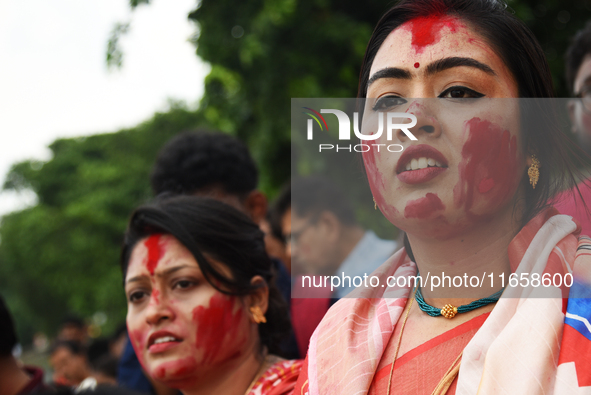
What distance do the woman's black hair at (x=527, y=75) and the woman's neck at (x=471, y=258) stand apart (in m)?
0.09

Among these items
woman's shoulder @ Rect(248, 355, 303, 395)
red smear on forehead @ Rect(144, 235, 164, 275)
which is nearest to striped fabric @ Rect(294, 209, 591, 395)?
woman's shoulder @ Rect(248, 355, 303, 395)

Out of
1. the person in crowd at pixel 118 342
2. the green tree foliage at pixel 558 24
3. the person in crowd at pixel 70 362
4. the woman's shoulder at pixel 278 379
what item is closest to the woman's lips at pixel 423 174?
the woman's shoulder at pixel 278 379

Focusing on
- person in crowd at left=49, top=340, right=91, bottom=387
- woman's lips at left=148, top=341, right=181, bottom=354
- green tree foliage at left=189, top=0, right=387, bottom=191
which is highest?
green tree foliage at left=189, top=0, right=387, bottom=191

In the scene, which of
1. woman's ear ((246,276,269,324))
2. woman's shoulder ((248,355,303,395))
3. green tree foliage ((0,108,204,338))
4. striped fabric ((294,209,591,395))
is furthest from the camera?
green tree foliage ((0,108,204,338))

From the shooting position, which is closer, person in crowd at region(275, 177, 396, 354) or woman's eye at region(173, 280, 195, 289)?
woman's eye at region(173, 280, 195, 289)

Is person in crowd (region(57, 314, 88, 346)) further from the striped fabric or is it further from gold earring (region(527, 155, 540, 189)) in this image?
gold earring (region(527, 155, 540, 189))

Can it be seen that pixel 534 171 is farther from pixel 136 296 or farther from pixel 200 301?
pixel 136 296

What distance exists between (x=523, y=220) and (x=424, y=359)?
43 cm

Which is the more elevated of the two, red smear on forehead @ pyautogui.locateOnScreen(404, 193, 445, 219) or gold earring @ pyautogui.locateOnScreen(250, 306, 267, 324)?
red smear on forehead @ pyautogui.locateOnScreen(404, 193, 445, 219)

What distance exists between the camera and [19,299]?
26.8 m

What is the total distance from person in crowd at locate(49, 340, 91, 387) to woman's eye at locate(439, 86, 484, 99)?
24.2 feet

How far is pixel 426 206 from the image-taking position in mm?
1298

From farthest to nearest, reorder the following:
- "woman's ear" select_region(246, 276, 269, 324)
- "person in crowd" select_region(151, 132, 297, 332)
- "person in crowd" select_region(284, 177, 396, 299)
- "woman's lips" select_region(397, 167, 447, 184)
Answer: "person in crowd" select_region(151, 132, 297, 332), "person in crowd" select_region(284, 177, 396, 299), "woman's ear" select_region(246, 276, 269, 324), "woman's lips" select_region(397, 167, 447, 184)

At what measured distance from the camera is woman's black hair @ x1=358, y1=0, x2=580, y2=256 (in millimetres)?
1355
